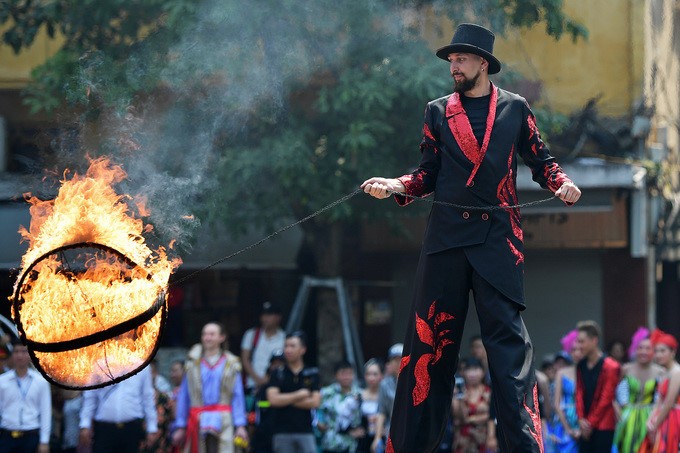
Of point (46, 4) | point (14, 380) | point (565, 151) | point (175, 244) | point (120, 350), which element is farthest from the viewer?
point (565, 151)

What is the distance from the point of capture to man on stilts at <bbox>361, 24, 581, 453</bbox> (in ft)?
15.6

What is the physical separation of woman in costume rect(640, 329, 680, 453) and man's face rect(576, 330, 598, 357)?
52cm

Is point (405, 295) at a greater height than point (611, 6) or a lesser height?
lesser

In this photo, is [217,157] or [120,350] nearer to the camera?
[120,350]

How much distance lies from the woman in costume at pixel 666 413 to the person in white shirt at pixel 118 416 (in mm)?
4142

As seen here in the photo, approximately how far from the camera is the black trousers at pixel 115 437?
9.04m

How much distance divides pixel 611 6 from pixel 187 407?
8778 mm

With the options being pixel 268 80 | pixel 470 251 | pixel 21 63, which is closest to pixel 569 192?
pixel 470 251

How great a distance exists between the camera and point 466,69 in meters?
4.95

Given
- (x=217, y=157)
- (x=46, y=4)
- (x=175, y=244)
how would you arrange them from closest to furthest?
(x=175, y=244) → (x=217, y=157) → (x=46, y=4)

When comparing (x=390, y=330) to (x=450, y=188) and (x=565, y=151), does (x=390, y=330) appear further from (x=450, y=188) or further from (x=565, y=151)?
(x=450, y=188)

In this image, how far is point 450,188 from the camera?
494cm

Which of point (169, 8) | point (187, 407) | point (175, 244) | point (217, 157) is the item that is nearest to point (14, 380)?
point (187, 407)

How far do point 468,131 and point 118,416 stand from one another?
5.17 meters
